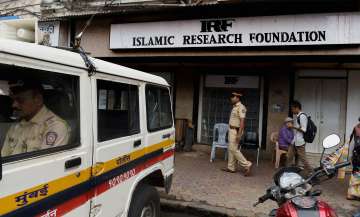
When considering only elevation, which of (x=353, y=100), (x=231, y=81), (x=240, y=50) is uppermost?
(x=240, y=50)

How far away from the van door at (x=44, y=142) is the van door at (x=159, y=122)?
1329 millimetres

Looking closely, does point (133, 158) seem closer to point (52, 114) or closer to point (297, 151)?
point (52, 114)

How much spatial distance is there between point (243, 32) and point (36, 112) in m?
5.99

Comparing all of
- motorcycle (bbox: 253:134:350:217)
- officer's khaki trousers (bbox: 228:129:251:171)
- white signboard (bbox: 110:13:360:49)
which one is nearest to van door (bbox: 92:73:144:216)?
motorcycle (bbox: 253:134:350:217)

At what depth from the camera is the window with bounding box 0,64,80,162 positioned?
2100 millimetres

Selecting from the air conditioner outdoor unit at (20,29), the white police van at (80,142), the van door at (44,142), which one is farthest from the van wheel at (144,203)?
the air conditioner outdoor unit at (20,29)

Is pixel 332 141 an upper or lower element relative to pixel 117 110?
lower

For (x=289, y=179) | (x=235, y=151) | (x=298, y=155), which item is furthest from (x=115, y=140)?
(x=298, y=155)

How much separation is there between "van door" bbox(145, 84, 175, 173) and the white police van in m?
0.02

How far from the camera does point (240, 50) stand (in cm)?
778

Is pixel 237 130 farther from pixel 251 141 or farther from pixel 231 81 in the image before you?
pixel 231 81

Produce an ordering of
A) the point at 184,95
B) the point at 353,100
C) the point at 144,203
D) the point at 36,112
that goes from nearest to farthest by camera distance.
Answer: the point at 36,112
the point at 144,203
the point at 353,100
the point at 184,95

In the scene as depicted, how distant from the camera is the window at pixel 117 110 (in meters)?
2.91

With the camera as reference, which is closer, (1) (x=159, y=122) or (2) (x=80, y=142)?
(2) (x=80, y=142)
